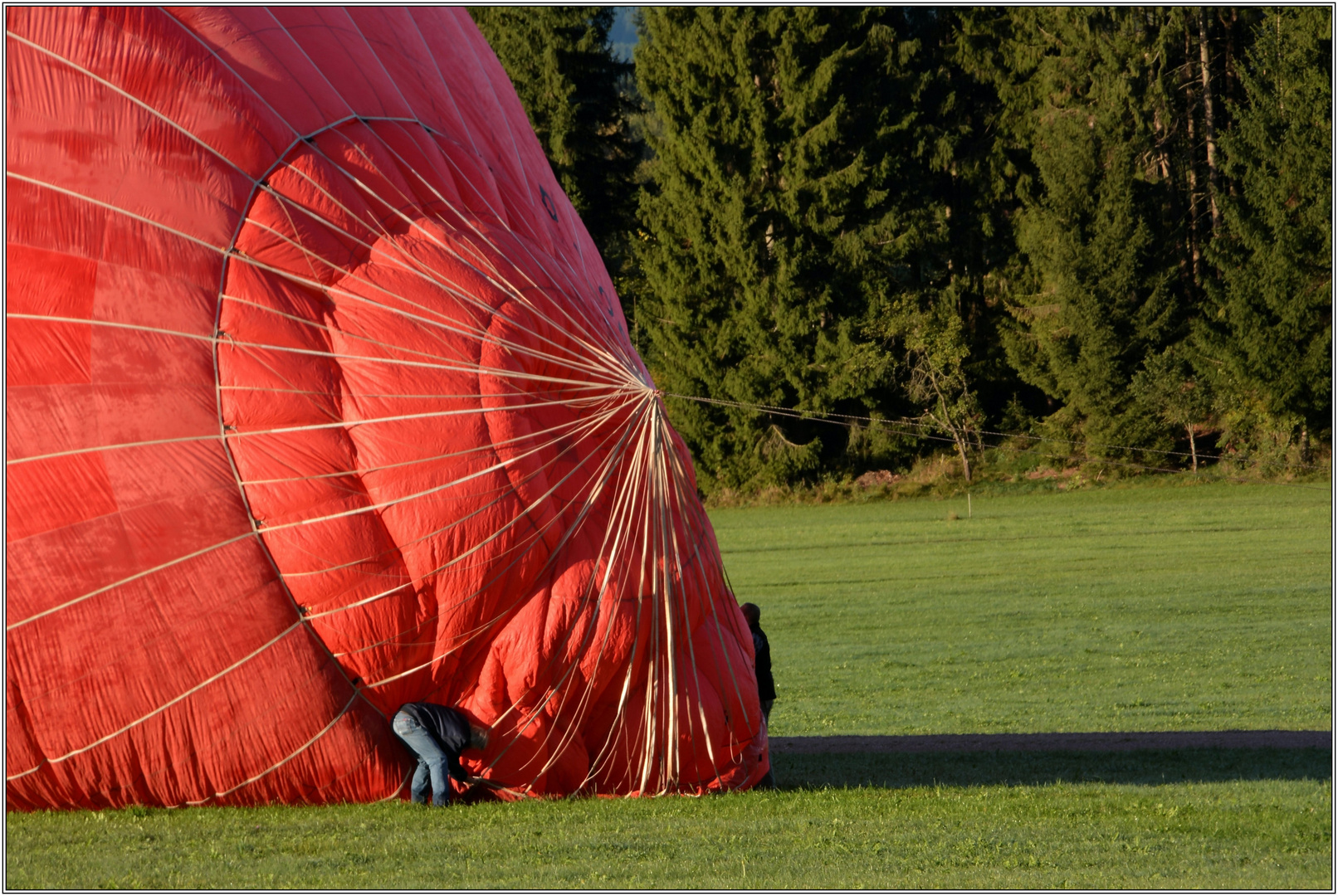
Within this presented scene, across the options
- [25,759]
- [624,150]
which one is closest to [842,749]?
[25,759]

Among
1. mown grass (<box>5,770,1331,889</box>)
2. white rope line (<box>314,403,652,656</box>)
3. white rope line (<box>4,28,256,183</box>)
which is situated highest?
white rope line (<box>4,28,256,183</box>)

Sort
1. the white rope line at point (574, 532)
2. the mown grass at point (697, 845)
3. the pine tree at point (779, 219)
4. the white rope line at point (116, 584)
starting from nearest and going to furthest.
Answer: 1. the mown grass at point (697, 845)
2. the white rope line at point (116, 584)
3. the white rope line at point (574, 532)
4. the pine tree at point (779, 219)

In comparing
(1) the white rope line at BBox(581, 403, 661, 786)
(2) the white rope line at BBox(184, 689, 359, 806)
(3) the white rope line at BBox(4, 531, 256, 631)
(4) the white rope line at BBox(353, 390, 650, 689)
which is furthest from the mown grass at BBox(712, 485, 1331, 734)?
(3) the white rope line at BBox(4, 531, 256, 631)

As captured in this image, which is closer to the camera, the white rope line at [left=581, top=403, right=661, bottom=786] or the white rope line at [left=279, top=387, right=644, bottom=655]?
the white rope line at [left=279, top=387, right=644, bottom=655]

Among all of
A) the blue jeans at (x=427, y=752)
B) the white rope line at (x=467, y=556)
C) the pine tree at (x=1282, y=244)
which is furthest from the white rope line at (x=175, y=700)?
the pine tree at (x=1282, y=244)

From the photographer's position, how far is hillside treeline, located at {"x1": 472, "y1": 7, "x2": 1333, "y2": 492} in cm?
2866

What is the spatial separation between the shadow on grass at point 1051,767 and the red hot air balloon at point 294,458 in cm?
160

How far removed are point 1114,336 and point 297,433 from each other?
2577 cm

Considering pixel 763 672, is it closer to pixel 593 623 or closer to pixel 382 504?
pixel 593 623

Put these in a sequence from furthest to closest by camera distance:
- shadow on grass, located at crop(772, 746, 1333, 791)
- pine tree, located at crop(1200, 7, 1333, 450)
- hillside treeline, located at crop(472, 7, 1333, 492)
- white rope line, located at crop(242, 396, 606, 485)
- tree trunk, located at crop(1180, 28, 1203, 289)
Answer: tree trunk, located at crop(1180, 28, 1203, 289)
hillside treeline, located at crop(472, 7, 1333, 492)
pine tree, located at crop(1200, 7, 1333, 450)
shadow on grass, located at crop(772, 746, 1333, 791)
white rope line, located at crop(242, 396, 606, 485)

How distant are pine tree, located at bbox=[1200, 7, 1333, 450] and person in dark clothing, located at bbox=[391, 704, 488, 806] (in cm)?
2537

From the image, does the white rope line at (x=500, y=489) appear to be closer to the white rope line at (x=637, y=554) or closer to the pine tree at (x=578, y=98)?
the white rope line at (x=637, y=554)

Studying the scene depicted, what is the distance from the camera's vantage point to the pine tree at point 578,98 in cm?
3212

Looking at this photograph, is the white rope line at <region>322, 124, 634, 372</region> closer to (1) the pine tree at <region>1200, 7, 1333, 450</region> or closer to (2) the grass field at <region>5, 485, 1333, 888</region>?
(2) the grass field at <region>5, 485, 1333, 888</region>
